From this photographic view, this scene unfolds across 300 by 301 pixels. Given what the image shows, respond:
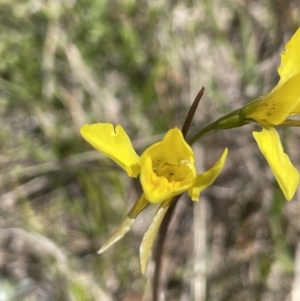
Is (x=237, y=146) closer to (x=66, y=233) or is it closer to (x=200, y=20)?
(x=200, y=20)

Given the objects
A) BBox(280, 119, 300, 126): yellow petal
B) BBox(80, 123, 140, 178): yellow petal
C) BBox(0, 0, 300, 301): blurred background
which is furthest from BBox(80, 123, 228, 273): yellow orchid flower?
BBox(0, 0, 300, 301): blurred background

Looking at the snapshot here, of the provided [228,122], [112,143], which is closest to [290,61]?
[228,122]

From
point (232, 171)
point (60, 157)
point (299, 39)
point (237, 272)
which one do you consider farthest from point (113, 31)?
point (299, 39)

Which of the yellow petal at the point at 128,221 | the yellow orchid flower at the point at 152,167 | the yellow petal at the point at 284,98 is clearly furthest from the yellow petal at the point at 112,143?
the yellow petal at the point at 284,98

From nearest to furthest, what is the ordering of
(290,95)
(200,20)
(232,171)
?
(290,95)
(232,171)
(200,20)

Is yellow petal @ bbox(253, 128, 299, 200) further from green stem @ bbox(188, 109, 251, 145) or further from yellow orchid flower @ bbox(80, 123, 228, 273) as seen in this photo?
yellow orchid flower @ bbox(80, 123, 228, 273)
